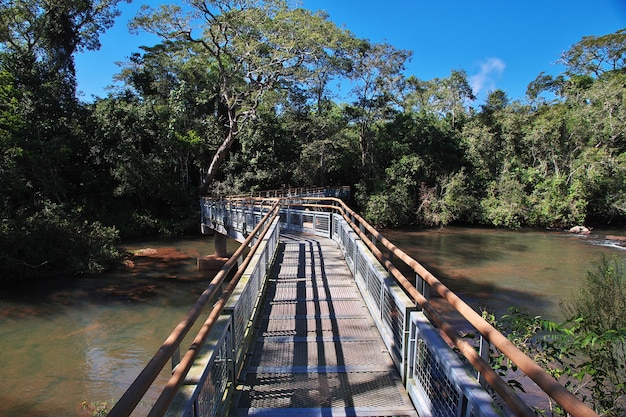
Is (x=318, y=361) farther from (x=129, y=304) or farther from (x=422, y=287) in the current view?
(x=129, y=304)

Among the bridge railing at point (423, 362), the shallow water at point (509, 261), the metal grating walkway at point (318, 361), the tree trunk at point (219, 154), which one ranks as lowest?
the shallow water at point (509, 261)

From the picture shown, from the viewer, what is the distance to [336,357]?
428 cm

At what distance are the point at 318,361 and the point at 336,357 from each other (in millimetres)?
221

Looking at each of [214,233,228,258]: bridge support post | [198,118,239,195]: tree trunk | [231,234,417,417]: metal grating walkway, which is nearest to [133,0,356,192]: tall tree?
[198,118,239,195]: tree trunk

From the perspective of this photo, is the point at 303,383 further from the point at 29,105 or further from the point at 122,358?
the point at 29,105

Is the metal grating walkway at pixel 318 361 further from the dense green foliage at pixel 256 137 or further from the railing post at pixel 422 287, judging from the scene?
the dense green foliage at pixel 256 137

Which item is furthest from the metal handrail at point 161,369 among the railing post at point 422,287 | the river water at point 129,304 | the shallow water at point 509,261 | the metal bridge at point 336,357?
the shallow water at point 509,261

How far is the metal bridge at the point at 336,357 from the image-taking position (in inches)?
87.3

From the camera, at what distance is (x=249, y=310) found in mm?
5004

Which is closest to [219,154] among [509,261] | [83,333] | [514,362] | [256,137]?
[256,137]

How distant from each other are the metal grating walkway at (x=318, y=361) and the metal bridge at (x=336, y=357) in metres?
0.01

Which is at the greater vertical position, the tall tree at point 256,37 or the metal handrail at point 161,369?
the tall tree at point 256,37

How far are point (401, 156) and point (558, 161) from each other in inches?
500

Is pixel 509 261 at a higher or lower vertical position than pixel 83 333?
higher
